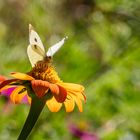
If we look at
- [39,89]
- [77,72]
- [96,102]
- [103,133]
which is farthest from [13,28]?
[39,89]

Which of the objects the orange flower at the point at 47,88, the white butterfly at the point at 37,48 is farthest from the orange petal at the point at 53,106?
the white butterfly at the point at 37,48

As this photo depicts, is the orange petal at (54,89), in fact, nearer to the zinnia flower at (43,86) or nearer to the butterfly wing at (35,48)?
the zinnia flower at (43,86)

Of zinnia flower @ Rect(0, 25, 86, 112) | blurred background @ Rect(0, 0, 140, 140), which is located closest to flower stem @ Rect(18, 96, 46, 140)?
zinnia flower @ Rect(0, 25, 86, 112)

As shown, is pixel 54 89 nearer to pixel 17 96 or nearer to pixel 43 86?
pixel 43 86

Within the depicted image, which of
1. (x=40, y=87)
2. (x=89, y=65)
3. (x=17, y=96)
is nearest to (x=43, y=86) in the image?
(x=40, y=87)

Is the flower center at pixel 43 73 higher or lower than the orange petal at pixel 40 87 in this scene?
higher

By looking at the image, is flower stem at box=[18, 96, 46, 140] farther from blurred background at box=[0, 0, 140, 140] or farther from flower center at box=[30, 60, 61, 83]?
blurred background at box=[0, 0, 140, 140]
